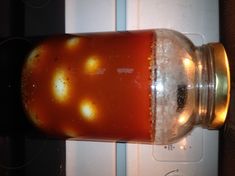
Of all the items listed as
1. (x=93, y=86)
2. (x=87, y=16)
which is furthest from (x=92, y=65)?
(x=87, y=16)

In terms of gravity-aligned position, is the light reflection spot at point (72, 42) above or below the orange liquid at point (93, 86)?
above

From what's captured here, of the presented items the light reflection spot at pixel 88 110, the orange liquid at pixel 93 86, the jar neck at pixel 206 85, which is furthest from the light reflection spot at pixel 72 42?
the jar neck at pixel 206 85

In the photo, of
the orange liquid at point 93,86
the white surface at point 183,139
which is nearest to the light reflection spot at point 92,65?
the orange liquid at point 93,86

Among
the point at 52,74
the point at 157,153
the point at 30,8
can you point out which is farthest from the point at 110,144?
the point at 30,8

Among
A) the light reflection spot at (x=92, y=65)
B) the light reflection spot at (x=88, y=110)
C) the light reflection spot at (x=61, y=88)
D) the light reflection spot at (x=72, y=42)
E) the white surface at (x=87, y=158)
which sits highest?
the light reflection spot at (x=72, y=42)

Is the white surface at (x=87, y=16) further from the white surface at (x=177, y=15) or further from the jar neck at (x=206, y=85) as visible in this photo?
the jar neck at (x=206, y=85)

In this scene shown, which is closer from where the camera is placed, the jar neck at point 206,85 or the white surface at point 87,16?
the jar neck at point 206,85
